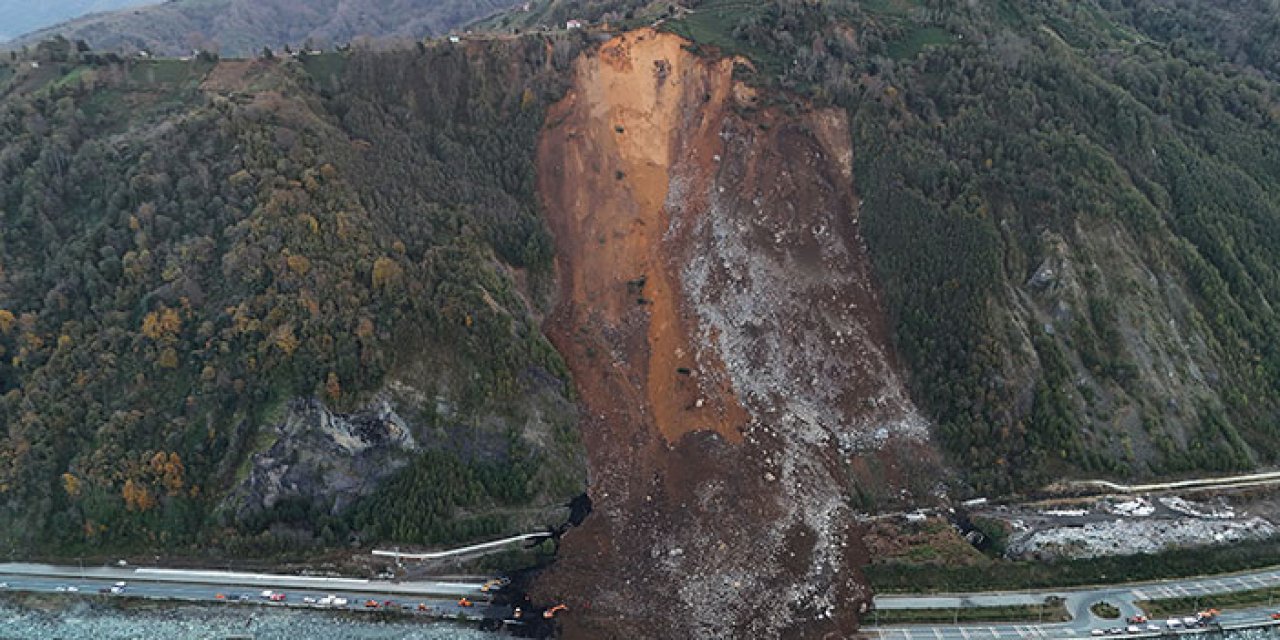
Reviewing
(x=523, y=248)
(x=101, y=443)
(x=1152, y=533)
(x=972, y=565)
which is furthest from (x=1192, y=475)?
(x=101, y=443)

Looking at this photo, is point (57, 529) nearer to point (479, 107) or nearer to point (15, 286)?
point (15, 286)

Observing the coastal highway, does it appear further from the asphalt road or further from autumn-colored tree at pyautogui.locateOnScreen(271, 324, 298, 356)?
the asphalt road

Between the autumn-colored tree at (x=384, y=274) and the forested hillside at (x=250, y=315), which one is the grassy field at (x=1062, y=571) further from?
the autumn-colored tree at (x=384, y=274)

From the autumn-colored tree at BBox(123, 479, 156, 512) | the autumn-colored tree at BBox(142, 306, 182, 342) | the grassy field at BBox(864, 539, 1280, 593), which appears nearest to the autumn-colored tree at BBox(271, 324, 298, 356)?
the autumn-colored tree at BBox(142, 306, 182, 342)

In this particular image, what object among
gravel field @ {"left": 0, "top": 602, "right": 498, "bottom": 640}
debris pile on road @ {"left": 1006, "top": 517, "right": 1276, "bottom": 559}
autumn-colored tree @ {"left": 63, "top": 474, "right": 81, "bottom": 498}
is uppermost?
autumn-colored tree @ {"left": 63, "top": 474, "right": 81, "bottom": 498}

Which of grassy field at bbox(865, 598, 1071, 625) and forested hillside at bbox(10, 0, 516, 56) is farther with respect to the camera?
forested hillside at bbox(10, 0, 516, 56)

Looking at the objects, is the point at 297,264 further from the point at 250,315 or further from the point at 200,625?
the point at 200,625
